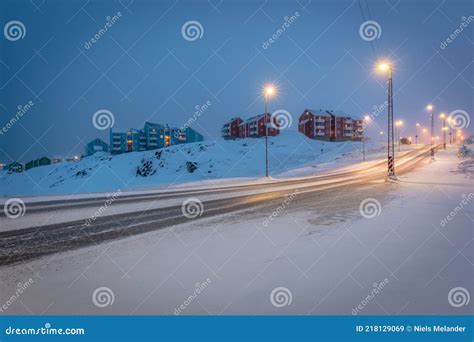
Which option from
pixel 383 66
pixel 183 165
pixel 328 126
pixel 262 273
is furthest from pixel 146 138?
pixel 262 273

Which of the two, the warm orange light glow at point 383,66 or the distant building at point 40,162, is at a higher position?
the warm orange light glow at point 383,66

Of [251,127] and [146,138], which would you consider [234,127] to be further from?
[146,138]

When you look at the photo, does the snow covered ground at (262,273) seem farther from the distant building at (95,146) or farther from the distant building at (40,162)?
the distant building at (95,146)

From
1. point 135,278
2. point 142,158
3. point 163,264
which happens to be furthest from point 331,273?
point 142,158

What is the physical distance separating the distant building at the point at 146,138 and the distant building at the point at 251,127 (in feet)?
69.5

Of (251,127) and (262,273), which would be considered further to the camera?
(251,127)

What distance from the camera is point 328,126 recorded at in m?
80.9

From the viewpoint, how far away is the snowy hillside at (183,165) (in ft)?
153

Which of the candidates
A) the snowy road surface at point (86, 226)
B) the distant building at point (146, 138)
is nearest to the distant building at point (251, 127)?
the distant building at point (146, 138)

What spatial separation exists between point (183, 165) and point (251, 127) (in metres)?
Result: 41.5

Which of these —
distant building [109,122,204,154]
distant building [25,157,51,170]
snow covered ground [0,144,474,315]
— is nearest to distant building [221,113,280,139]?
distant building [109,122,204,154]

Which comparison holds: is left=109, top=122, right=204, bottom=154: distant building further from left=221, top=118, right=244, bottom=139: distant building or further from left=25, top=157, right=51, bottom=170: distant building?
left=25, top=157, right=51, bottom=170: distant building
